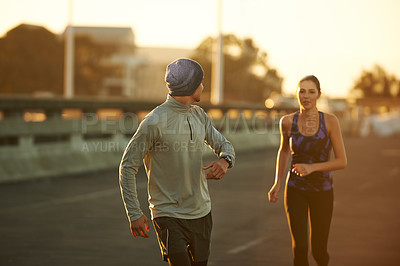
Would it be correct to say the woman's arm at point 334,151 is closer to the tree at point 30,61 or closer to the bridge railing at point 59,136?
the bridge railing at point 59,136

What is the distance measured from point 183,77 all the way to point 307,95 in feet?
6.41

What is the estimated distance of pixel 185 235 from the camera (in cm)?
561

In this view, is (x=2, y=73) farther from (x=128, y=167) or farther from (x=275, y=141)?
(x=128, y=167)

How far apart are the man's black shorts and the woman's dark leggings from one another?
1648mm

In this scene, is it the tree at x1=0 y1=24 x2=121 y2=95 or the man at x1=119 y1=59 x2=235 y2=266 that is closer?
the man at x1=119 y1=59 x2=235 y2=266

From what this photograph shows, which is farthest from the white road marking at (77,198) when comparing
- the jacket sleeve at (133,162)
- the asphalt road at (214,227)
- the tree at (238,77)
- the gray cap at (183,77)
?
the tree at (238,77)

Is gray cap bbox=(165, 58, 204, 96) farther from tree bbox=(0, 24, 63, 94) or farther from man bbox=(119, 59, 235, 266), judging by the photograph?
tree bbox=(0, 24, 63, 94)

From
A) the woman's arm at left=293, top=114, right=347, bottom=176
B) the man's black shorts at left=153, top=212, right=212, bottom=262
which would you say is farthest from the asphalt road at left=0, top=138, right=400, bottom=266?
the man's black shorts at left=153, top=212, right=212, bottom=262

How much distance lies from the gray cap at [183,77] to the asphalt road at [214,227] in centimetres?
370

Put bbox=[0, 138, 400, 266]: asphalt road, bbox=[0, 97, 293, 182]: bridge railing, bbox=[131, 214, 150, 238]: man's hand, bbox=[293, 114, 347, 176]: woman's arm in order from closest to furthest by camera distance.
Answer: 1. bbox=[131, 214, 150, 238]: man's hand
2. bbox=[293, 114, 347, 176]: woman's arm
3. bbox=[0, 138, 400, 266]: asphalt road
4. bbox=[0, 97, 293, 182]: bridge railing

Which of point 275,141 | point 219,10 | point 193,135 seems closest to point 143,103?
point 275,141

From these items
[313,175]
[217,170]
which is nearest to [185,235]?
[217,170]

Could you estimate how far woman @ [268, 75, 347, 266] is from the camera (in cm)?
716

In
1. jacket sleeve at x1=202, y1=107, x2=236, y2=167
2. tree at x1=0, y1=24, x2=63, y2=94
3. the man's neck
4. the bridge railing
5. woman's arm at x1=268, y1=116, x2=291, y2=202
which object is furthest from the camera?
tree at x1=0, y1=24, x2=63, y2=94
